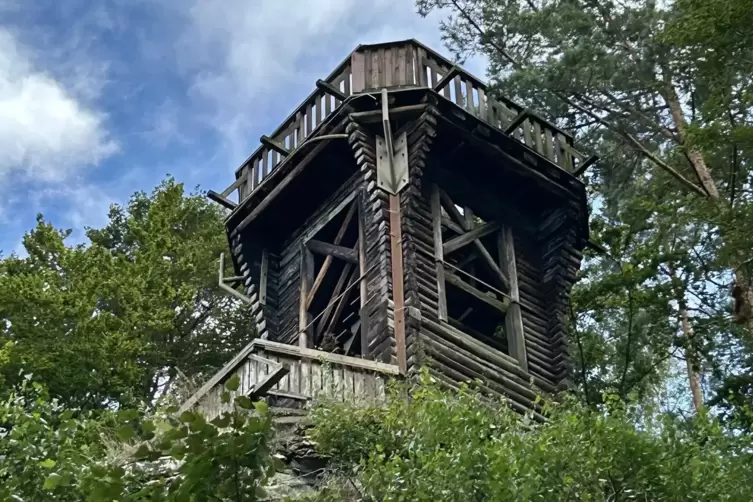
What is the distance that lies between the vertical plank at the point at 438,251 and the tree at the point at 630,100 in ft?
7.99

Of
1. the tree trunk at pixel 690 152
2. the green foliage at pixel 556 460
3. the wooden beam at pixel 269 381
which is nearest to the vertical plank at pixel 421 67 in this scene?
the tree trunk at pixel 690 152

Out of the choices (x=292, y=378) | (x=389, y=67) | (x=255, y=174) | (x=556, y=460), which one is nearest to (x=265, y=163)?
(x=255, y=174)

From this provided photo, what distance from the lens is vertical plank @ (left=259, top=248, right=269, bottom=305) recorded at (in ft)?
49.2

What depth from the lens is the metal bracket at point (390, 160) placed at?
41.8ft

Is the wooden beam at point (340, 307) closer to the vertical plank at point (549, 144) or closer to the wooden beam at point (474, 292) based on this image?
the wooden beam at point (474, 292)

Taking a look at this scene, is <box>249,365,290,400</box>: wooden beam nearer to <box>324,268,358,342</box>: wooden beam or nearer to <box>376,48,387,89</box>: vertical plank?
<box>324,268,358,342</box>: wooden beam

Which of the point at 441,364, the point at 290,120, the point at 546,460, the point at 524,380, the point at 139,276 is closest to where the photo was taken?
the point at 546,460

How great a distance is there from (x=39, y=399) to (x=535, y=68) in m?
9.70

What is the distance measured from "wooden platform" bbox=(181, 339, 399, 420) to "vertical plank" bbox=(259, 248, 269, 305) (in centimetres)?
463

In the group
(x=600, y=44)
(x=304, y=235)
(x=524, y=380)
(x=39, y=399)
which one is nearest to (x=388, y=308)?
(x=524, y=380)

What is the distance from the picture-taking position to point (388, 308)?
1192 centimetres

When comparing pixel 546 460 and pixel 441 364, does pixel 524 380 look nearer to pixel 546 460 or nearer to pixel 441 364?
pixel 441 364

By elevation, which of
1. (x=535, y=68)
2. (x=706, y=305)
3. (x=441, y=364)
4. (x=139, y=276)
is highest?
(x=535, y=68)

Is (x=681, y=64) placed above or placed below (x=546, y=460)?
above
